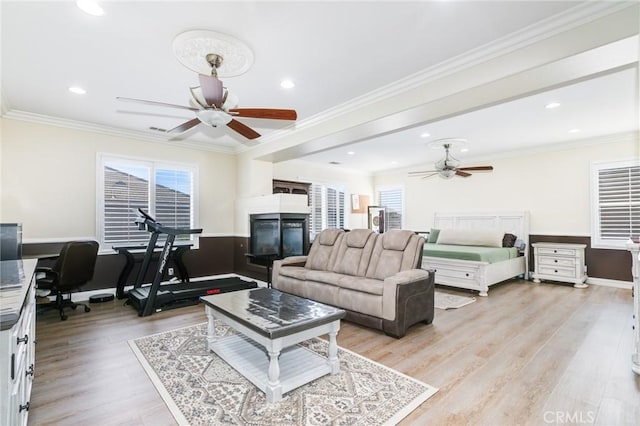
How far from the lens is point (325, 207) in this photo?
838 centimetres

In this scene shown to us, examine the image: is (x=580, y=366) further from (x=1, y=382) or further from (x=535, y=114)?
(x=1, y=382)

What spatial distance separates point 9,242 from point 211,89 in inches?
115

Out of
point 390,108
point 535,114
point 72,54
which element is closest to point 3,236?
point 72,54

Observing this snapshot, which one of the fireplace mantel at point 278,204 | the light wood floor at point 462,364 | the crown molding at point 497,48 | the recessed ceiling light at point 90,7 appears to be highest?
the recessed ceiling light at point 90,7

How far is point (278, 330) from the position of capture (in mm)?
2162

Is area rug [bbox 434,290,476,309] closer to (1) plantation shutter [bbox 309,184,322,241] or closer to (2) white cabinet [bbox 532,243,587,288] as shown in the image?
(2) white cabinet [bbox 532,243,587,288]

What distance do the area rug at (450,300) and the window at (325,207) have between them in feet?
12.2

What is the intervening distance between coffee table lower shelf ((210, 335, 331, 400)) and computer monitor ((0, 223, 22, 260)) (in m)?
2.50

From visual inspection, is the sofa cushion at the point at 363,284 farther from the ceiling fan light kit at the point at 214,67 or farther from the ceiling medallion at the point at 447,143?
the ceiling medallion at the point at 447,143

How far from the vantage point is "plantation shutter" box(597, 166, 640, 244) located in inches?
215

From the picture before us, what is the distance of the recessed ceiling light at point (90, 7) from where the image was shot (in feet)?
7.19

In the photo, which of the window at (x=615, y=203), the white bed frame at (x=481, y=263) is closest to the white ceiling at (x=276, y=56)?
the window at (x=615, y=203)

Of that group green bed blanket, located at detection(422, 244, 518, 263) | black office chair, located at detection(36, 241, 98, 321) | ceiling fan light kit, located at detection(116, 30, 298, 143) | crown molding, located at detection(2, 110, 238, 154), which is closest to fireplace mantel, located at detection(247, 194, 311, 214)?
crown molding, located at detection(2, 110, 238, 154)

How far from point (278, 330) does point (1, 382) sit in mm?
1375
